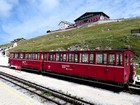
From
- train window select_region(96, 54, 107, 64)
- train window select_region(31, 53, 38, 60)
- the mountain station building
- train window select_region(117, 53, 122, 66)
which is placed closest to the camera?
train window select_region(117, 53, 122, 66)

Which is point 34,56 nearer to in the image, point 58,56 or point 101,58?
point 58,56

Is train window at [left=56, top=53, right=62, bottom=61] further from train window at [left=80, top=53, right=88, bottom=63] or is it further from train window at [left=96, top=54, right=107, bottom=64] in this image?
train window at [left=96, top=54, right=107, bottom=64]

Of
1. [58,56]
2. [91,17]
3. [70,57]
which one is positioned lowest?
[70,57]

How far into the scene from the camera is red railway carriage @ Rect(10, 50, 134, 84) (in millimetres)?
16312

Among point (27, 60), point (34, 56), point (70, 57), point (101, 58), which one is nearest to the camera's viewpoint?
point (101, 58)

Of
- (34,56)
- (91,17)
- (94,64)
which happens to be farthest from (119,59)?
(91,17)

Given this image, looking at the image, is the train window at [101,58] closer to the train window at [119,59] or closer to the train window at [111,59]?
the train window at [111,59]

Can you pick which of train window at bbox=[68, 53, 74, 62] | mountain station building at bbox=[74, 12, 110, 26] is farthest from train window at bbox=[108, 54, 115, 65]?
mountain station building at bbox=[74, 12, 110, 26]

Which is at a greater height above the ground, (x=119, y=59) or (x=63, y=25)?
(x=63, y=25)

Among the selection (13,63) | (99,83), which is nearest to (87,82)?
(99,83)

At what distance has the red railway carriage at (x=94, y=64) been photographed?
16312 mm

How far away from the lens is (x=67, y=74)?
2220cm

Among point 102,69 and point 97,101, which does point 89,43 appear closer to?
point 102,69

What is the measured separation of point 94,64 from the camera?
18.1m
